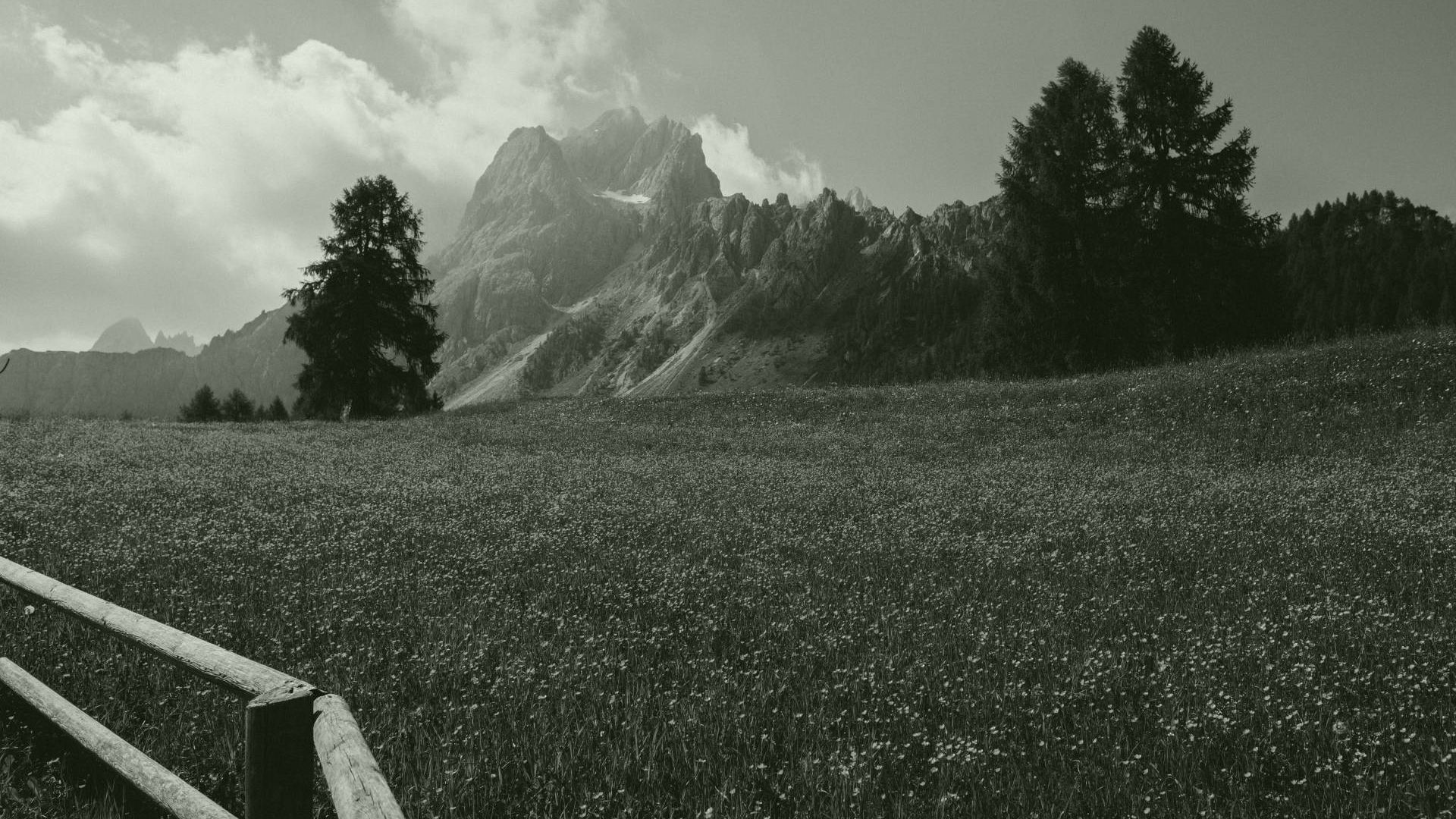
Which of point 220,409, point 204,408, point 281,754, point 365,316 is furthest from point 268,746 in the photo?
point 220,409

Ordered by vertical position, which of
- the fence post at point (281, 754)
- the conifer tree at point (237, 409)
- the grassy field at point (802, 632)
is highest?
the conifer tree at point (237, 409)

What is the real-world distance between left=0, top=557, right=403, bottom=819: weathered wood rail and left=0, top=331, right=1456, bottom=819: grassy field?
90 centimetres

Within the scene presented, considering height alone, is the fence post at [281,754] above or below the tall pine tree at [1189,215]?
below

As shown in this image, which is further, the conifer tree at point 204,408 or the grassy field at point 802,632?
the conifer tree at point 204,408

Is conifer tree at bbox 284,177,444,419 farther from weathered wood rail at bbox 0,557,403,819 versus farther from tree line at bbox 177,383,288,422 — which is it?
tree line at bbox 177,383,288,422

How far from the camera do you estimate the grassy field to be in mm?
4102

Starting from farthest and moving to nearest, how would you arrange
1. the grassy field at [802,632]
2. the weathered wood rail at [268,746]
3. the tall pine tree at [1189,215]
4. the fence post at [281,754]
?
the tall pine tree at [1189,215], the grassy field at [802,632], the fence post at [281,754], the weathered wood rail at [268,746]

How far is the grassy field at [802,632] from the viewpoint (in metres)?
4.10

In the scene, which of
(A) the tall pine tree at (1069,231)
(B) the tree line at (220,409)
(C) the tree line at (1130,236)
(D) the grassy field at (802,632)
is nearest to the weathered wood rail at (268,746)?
(D) the grassy field at (802,632)

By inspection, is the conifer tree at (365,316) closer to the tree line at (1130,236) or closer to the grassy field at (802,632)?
the grassy field at (802,632)

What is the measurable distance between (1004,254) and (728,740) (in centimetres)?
4017

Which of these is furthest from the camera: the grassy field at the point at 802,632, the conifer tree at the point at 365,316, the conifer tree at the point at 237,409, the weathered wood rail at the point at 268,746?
the conifer tree at the point at 237,409

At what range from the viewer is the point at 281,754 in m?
2.65

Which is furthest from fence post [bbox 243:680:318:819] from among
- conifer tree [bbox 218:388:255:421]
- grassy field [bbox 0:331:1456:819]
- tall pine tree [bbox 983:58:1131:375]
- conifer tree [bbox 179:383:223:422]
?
conifer tree [bbox 179:383:223:422]
